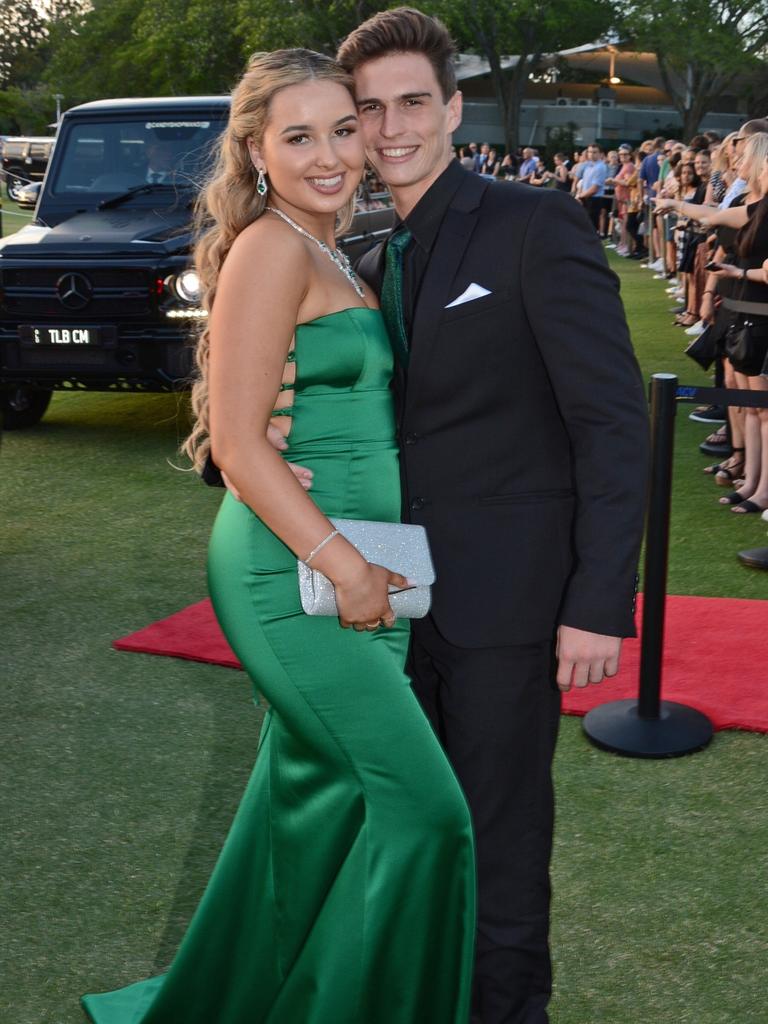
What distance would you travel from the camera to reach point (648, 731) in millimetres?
Answer: 4145

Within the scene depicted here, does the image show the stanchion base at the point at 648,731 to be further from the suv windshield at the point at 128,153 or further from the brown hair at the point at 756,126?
the suv windshield at the point at 128,153

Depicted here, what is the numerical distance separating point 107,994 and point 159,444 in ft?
20.5

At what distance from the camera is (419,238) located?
248cm

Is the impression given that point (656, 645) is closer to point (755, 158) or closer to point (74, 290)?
point (755, 158)

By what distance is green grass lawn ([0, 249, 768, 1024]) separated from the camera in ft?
9.78

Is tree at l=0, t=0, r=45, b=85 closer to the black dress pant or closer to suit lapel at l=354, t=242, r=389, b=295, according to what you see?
suit lapel at l=354, t=242, r=389, b=295

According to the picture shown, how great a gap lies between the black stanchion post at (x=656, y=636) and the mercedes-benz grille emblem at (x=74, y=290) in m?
4.90

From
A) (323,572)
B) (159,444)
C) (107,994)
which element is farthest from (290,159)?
(159,444)

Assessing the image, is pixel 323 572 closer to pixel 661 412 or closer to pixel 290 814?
pixel 290 814

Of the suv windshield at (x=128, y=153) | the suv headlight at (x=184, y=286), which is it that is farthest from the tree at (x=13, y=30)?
the suv headlight at (x=184, y=286)

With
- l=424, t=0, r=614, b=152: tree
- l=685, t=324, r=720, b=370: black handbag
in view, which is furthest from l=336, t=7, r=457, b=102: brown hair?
l=424, t=0, r=614, b=152: tree

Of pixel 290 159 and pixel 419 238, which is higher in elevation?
pixel 290 159

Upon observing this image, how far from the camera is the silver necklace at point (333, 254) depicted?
2.38 metres

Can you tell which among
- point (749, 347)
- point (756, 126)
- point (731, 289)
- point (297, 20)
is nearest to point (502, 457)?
point (749, 347)
